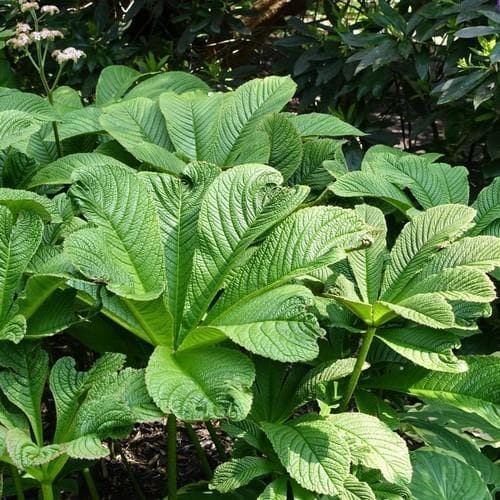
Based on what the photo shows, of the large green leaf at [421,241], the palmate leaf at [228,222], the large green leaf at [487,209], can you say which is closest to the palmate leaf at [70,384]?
the palmate leaf at [228,222]

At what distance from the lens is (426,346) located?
1.29m

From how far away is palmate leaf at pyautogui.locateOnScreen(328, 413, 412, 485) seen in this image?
3.82 feet

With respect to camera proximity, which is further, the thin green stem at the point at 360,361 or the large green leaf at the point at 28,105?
the large green leaf at the point at 28,105

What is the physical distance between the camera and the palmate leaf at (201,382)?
1.05 metres

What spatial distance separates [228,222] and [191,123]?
0.51 meters

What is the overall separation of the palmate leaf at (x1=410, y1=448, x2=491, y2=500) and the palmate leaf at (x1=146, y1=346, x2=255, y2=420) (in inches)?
18.3

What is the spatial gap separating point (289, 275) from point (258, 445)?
0.32 meters

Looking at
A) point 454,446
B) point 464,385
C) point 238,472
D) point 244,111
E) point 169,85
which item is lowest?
point 454,446

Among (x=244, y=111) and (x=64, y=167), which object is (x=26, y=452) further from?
(x=244, y=111)

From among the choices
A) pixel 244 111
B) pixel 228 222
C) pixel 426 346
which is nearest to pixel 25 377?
pixel 228 222

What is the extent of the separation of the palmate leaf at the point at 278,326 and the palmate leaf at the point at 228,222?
0.08 meters

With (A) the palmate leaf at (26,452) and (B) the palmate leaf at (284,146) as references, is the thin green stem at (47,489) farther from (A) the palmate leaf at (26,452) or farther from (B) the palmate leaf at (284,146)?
(B) the palmate leaf at (284,146)

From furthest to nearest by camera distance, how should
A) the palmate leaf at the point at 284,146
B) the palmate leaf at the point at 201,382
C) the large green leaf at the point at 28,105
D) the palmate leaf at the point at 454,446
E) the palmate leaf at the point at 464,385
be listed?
the large green leaf at the point at 28,105, the palmate leaf at the point at 284,146, the palmate leaf at the point at 454,446, the palmate leaf at the point at 464,385, the palmate leaf at the point at 201,382

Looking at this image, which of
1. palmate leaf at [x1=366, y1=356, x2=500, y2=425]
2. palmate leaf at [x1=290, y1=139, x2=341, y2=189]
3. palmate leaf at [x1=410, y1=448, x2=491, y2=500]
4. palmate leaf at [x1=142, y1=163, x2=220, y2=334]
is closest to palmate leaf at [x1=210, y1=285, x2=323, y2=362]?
palmate leaf at [x1=142, y1=163, x2=220, y2=334]
